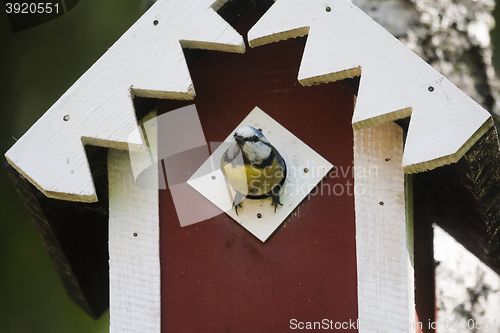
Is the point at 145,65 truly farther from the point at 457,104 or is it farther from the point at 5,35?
the point at 5,35

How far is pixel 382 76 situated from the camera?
0.83 m

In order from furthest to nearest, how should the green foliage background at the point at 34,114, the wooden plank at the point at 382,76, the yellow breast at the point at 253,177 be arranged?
the green foliage background at the point at 34,114 < the yellow breast at the point at 253,177 < the wooden plank at the point at 382,76

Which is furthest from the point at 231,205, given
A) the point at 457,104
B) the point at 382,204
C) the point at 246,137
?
the point at 457,104

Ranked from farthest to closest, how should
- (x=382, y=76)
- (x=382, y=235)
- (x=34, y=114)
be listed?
(x=34, y=114) < (x=382, y=235) < (x=382, y=76)

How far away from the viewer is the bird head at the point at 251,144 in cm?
88

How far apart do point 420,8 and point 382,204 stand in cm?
81

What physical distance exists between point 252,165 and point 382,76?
27 cm

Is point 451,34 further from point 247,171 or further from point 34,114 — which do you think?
point 34,114

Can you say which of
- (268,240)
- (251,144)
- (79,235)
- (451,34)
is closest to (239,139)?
(251,144)

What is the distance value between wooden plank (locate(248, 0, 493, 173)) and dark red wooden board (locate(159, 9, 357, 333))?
0.16m

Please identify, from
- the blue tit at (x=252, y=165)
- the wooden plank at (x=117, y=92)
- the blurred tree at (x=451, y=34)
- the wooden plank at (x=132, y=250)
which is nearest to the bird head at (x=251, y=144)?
the blue tit at (x=252, y=165)

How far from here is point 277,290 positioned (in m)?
0.98

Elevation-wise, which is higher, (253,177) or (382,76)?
(382,76)

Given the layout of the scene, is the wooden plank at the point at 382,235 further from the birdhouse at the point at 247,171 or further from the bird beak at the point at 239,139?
the bird beak at the point at 239,139
